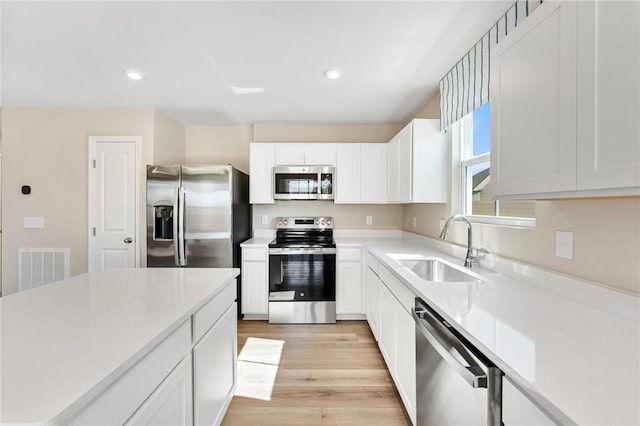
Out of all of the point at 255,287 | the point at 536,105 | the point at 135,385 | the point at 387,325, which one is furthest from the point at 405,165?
the point at 135,385

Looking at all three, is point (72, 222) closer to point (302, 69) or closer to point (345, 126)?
point (302, 69)

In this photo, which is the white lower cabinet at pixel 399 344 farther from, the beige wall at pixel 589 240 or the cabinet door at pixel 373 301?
the beige wall at pixel 589 240

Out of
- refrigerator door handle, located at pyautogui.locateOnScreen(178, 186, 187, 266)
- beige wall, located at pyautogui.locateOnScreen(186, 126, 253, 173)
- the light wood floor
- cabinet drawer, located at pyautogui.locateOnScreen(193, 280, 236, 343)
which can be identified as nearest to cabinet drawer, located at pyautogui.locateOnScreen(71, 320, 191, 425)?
cabinet drawer, located at pyautogui.locateOnScreen(193, 280, 236, 343)

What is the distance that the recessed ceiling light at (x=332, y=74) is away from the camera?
233 cm

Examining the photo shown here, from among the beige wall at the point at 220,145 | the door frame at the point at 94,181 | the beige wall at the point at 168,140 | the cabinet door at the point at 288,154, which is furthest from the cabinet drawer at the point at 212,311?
the beige wall at the point at 220,145

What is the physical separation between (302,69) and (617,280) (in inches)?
89.5

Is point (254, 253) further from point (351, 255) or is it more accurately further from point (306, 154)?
point (306, 154)

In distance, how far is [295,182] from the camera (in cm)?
346

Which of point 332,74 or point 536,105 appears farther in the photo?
point 332,74

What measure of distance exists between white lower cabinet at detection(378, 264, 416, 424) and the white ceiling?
1729 mm

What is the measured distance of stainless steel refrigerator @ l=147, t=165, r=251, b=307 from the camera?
2992 millimetres

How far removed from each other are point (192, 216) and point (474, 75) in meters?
2.79

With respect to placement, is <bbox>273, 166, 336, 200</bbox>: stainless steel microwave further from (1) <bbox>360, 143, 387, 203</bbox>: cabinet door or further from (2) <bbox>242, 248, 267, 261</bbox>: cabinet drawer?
(2) <bbox>242, 248, 267, 261</bbox>: cabinet drawer

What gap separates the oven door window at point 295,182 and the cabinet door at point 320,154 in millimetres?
185
